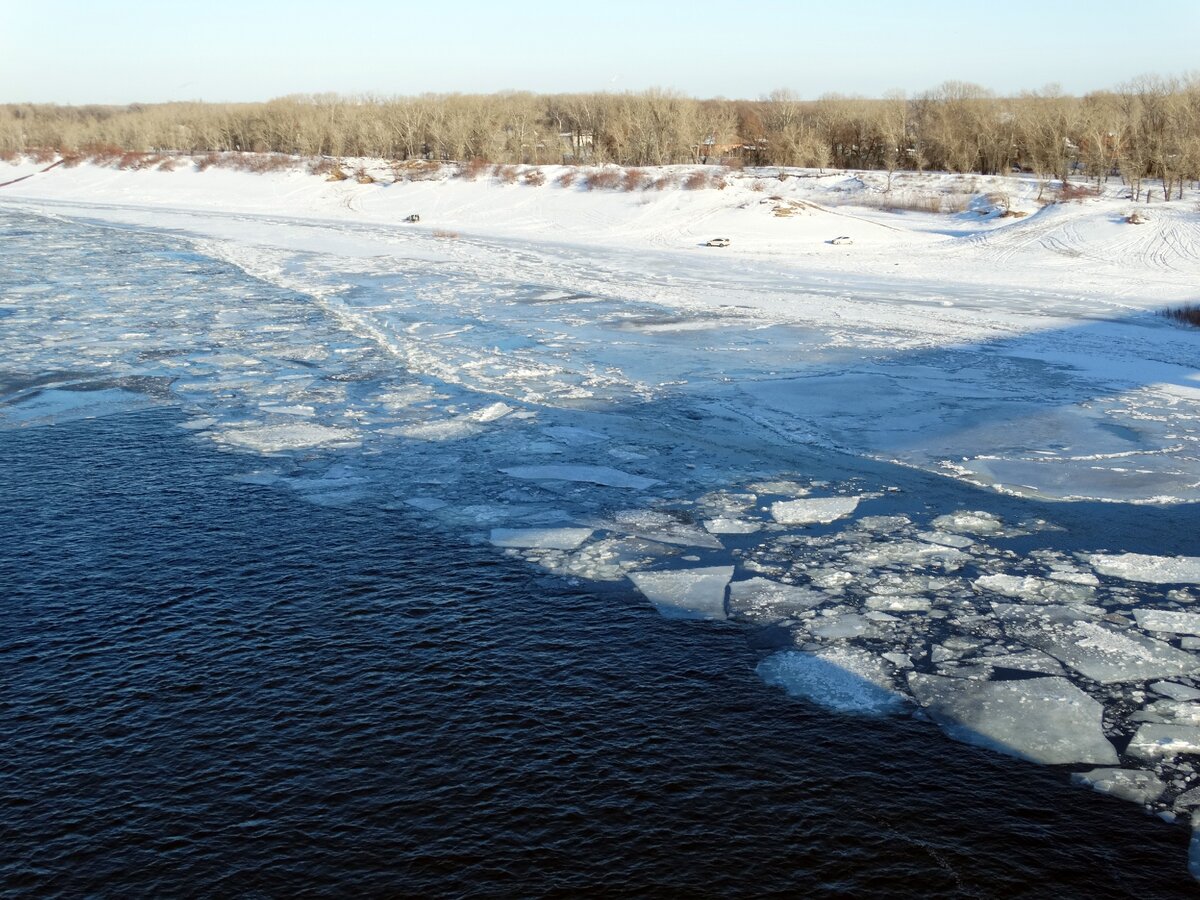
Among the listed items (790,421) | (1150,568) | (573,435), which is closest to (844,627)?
(1150,568)

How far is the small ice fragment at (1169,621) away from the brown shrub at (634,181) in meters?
37.0

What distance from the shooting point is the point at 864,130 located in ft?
168

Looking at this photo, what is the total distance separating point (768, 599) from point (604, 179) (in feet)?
127

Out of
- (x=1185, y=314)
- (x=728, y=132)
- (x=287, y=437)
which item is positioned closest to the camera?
(x=287, y=437)

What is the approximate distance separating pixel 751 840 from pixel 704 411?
837 cm

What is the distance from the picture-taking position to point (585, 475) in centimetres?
1110

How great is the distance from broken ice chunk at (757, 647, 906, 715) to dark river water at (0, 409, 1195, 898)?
0.14 m

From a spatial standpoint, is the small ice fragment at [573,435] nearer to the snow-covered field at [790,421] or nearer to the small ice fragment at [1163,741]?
the snow-covered field at [790,421]

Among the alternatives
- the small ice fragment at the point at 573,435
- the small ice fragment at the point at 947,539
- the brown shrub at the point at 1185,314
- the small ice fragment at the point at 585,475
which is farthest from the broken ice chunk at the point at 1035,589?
the brown shrub at the point at 1185,314

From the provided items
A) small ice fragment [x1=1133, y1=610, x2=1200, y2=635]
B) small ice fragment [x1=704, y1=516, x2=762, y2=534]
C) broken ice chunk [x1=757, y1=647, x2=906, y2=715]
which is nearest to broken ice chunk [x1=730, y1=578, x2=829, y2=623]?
broken ice chunk [x1=757, y1=647, x2=906, y2=715]

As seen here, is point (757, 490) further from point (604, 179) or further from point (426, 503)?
point (604, 179)

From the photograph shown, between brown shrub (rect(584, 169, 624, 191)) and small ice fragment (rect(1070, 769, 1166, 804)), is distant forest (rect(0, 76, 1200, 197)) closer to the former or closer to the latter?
brown shrub (rect(584, 169, 624, 191))

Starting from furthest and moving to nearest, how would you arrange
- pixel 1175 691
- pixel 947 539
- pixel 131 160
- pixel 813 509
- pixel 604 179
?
1. pixel 131 160
2. pixel 604 179
3. pixel 813 509
4. pixel 947 539
5. pixel 1175 691

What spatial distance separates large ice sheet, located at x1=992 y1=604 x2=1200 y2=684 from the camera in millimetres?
7078
